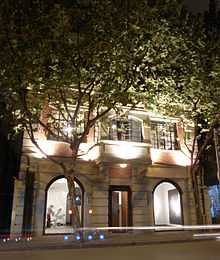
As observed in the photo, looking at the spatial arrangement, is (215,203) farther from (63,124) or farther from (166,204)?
(63,124)

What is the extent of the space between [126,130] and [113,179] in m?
3.14

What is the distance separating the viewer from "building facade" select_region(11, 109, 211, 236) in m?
15.9

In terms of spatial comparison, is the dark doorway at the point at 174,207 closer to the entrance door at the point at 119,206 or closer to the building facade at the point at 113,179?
the building facade at the point at 113,179

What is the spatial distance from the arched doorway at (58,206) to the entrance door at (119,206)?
1.82 m

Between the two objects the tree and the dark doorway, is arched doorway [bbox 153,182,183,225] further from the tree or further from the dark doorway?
the tree

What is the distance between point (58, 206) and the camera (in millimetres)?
18969

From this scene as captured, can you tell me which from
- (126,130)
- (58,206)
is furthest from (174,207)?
(58,206)

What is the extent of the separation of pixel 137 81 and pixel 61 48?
3.45 m

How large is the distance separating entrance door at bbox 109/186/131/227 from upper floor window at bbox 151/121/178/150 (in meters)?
3.61

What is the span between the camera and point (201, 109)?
1630 cm

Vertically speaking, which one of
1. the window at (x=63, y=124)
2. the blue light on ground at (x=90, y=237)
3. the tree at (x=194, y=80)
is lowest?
the blue light on ground at (x=90, y=237)

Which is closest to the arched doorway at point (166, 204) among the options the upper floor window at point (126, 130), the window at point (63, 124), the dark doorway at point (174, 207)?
the dark doorway at point (174, 207)

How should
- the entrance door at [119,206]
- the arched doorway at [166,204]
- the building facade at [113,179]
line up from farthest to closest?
the arched doorway at [166,204] < the entrance door at [119,206] < the building facade at [113,179]

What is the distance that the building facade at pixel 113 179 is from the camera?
15.9 metres
